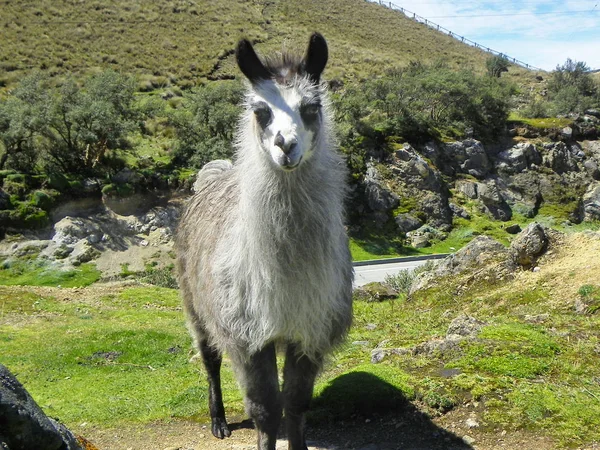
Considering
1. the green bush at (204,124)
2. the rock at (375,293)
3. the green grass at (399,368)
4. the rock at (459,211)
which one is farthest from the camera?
the rock at (459,211)

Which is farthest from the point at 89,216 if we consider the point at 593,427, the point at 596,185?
the point at 596,185

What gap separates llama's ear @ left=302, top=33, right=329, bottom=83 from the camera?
5.00 metres

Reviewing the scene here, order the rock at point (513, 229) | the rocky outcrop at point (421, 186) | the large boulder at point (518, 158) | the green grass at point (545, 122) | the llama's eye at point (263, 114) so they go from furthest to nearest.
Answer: the green grass at point (545, 122) → the large boulder at point (518, 158) → the rocky outcrop at point (421, 186) → the rock at point (513, 229) → the llama's eye at point (263, 114)

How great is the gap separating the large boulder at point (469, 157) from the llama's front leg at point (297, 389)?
43.4m

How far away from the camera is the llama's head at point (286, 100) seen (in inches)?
176

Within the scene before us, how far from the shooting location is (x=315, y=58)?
507 cm

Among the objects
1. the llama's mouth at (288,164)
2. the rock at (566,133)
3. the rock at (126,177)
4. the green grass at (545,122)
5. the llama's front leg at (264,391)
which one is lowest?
the llama's front leg at (264,391)

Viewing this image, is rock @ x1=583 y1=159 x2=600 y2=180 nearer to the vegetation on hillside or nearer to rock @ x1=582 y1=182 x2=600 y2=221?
rock @ x1=582 y1=182 x2=600 y2=221

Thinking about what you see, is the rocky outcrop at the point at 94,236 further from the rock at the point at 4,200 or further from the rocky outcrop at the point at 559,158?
the rocky outcrop at the point at 559,158

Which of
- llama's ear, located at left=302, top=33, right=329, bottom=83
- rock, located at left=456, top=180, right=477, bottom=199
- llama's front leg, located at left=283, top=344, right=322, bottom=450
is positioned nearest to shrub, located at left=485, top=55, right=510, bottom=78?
rock, located at left=456, top=180, right=477, bottom=199

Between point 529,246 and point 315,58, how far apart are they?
33.7 ft

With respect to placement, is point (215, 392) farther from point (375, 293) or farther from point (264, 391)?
point (375, 293)

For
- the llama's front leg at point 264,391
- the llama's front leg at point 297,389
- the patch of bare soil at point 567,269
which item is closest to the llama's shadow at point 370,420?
the llama's front leg at point 297,389

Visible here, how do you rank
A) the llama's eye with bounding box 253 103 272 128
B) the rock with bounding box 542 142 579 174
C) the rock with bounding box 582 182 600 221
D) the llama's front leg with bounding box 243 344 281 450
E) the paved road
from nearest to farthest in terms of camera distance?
the llama's eye with bounding box 253 103 272 128, the llama's front leg with bounding box 243 344 281 450, the paved road, the rock with bounding box 582 182 600 221, the rock with bounding box 542 142 579 174
